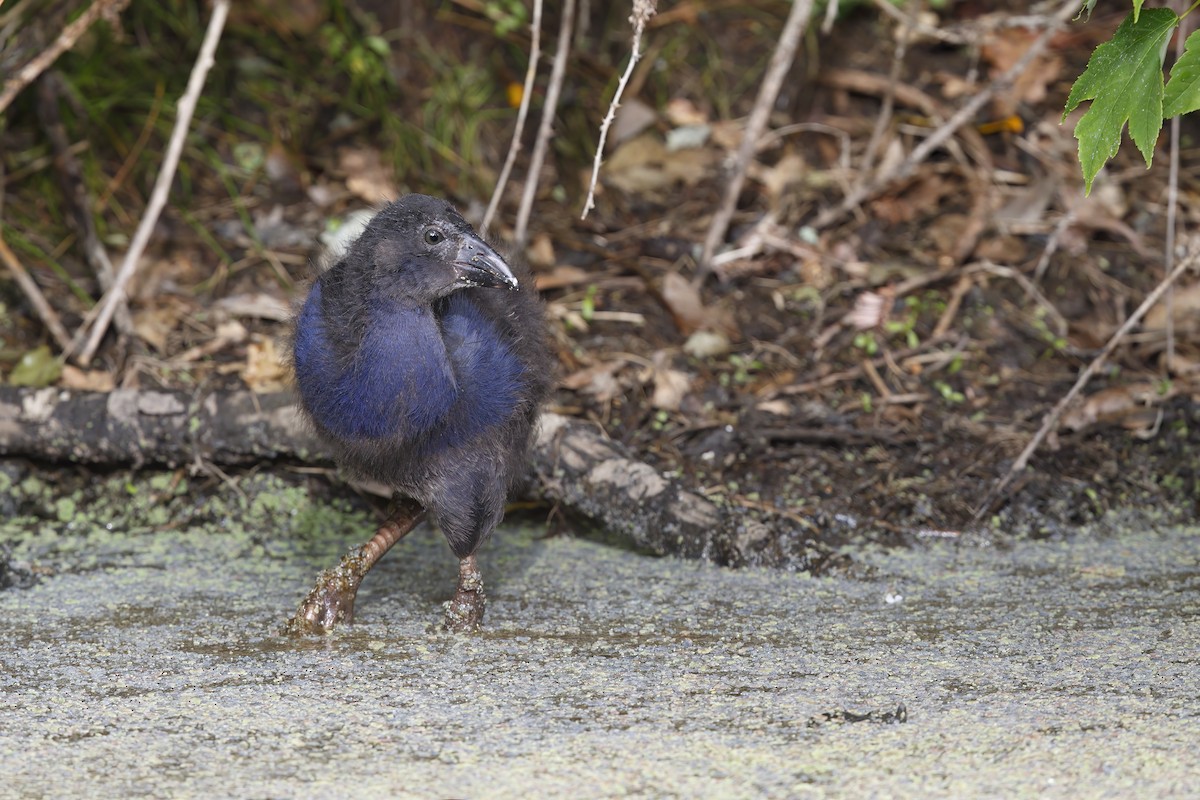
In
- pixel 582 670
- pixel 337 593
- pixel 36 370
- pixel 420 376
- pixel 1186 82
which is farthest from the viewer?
pixel 36 370

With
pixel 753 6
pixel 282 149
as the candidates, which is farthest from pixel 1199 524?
pixel 282 149

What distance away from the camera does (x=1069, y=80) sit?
590 cm

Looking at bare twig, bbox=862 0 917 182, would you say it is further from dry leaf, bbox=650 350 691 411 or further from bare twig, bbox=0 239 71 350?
bare twig, bbox=0 239 71 350

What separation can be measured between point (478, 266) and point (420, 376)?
1.02 ft

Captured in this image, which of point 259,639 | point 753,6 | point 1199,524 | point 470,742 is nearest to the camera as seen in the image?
point 470,742

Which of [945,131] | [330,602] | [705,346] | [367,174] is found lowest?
[330,602]

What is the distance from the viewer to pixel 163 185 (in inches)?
176

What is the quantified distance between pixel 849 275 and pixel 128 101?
284 cm

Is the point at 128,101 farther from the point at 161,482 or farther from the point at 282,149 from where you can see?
the point at 161,482

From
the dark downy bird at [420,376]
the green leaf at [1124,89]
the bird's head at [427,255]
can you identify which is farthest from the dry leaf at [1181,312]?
the bird's head at [427,255]

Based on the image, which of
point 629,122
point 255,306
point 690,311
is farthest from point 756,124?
point 255,306

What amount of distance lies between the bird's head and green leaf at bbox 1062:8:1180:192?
1.32 metres

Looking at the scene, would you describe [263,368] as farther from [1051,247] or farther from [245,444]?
[1051,247]

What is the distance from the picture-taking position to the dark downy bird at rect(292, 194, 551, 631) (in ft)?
10.7
